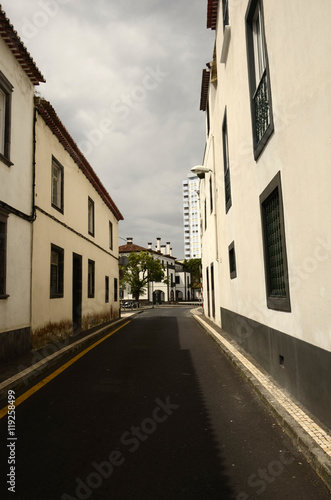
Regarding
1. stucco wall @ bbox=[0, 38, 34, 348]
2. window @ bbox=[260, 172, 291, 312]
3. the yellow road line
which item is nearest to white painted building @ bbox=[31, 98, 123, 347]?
stucco wall @ bbox=[0, 38, 34, 348]

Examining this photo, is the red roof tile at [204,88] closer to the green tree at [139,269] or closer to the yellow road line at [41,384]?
the yellow road line at [41,384]

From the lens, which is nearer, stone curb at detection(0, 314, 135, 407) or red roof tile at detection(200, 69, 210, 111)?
stone curb at detection(0, 314, 135, 407)

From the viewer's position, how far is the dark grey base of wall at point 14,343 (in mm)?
7410

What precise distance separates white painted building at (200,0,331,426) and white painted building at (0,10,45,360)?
493cm

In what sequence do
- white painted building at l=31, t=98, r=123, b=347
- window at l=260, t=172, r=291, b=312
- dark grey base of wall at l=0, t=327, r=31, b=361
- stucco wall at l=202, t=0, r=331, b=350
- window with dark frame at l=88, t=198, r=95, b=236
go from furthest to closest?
1. window with dark frame at l=88, t=198, r=95, b=236
2. white painted building at l=31, t=98, r=123, b=347
3. dark grey base of wall at l=0, t=327, r=31, b=361
4. window at l=260, t=172, r=291, b=312
5. stucco wall at l=202, t=0, r=331, b=350

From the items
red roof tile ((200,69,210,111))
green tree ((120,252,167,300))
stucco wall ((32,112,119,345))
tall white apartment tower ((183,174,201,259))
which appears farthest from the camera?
tall white apartment tower ((183,174,201,259))

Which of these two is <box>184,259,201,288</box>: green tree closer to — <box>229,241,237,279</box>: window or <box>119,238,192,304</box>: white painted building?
<box>119,238,192,304</box>: white painted building

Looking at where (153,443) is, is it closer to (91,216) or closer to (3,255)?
(3,255)

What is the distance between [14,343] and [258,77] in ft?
23.4

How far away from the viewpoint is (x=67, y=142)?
12414mm

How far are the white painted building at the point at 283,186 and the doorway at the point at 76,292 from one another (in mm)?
6921

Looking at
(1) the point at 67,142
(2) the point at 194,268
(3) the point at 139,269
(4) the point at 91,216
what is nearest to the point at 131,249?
(3) the point at 139,269

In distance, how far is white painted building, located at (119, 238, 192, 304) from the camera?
6275cm

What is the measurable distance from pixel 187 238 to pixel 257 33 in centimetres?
16003
